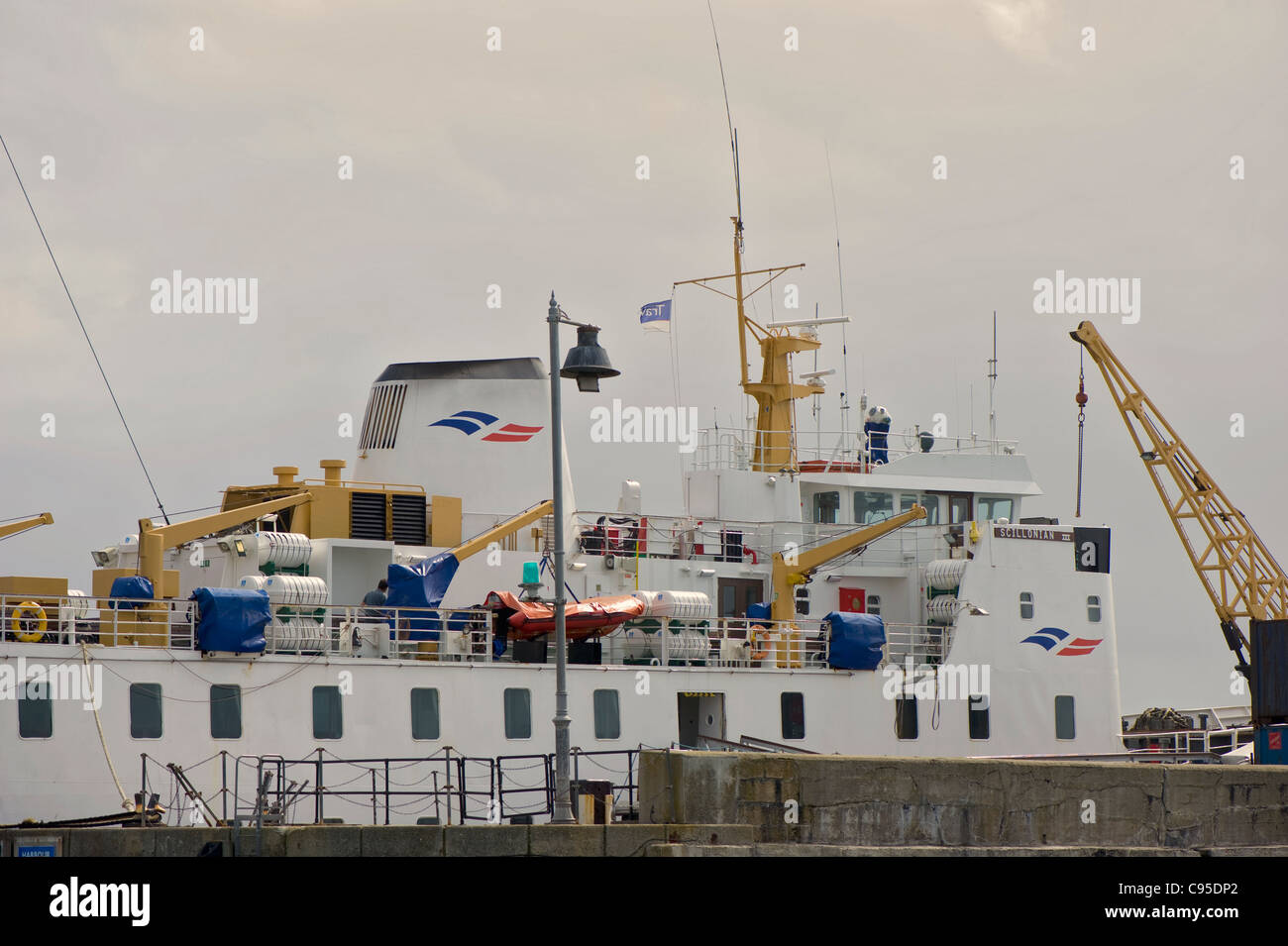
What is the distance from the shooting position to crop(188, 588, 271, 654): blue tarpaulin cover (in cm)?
2686

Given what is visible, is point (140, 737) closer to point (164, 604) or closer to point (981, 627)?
point (164, 604)

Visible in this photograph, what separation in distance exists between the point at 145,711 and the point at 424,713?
4.78 metres

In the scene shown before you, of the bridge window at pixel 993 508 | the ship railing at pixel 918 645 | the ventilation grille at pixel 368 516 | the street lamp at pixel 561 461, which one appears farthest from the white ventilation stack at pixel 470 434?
the street lamp at pixel 561 461

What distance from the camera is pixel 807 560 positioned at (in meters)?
35.2

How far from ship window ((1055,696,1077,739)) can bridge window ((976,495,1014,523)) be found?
5.19m

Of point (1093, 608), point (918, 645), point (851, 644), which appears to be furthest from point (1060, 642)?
point (851, 644)

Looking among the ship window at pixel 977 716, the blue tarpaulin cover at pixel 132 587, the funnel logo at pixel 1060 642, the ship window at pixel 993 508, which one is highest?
the ship window at pixel 993 508

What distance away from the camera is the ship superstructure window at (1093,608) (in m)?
37.4

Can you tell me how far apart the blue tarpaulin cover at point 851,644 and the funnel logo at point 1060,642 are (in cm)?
458

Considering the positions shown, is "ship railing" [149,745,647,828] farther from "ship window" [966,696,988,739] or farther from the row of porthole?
the row of porthole

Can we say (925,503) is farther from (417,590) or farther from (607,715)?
(417,590)

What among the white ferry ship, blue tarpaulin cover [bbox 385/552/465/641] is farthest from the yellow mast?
blue tarpaulin cover [bbox 385/552/465/641]

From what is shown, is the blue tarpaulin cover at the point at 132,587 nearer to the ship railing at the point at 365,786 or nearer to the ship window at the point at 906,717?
the ship railing at the point at 365,786
